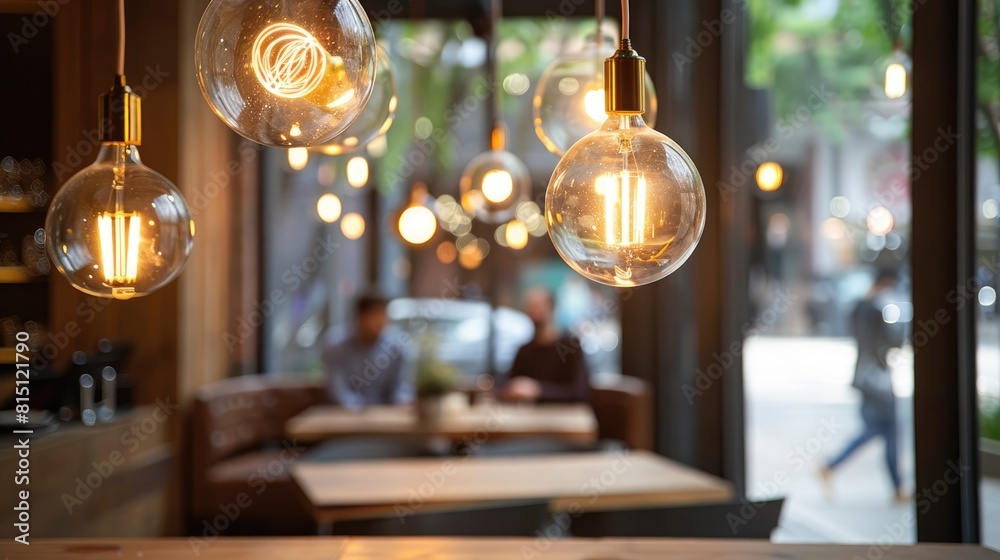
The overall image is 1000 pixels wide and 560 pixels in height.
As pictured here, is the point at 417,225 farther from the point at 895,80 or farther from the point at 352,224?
the point at 352,224

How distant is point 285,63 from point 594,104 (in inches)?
42.1

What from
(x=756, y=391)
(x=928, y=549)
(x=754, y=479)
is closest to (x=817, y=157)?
(x=756, y=391)

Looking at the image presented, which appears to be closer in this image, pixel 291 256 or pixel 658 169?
pixel 658 169

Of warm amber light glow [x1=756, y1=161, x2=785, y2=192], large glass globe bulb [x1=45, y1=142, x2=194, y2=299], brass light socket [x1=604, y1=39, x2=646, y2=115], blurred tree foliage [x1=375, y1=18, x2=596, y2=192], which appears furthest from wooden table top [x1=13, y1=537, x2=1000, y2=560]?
blurred tree foliage [x1=375, y1=18, x2=596, y2=192]

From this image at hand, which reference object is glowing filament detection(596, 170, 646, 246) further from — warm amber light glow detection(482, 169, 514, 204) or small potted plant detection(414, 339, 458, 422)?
small potted plant detection(414, 339, 458, 422)

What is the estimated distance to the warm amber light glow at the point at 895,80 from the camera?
297 centimetres

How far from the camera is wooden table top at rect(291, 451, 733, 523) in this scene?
315cm

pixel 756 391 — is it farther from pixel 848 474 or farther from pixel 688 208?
pixel 688 208

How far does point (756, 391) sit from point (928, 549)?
3258 mm

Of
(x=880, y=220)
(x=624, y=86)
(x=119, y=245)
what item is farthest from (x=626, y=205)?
(x=880, y=220)

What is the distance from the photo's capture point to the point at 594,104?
2008 mm

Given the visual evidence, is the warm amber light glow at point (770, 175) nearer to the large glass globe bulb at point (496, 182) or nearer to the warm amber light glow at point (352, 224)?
the large glass globe bulb at point (496, 182)

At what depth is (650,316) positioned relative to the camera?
259 inches

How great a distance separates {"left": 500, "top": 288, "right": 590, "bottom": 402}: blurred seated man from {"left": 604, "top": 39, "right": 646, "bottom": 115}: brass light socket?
533 centimetres
